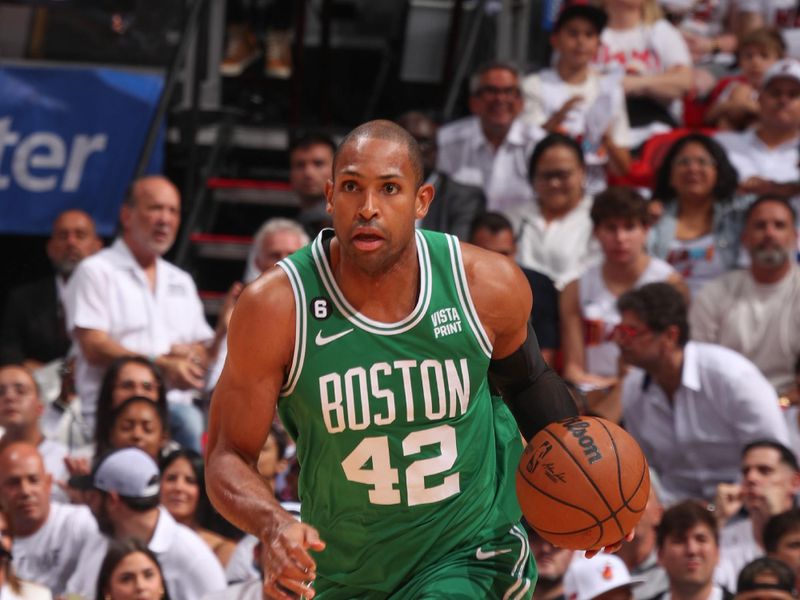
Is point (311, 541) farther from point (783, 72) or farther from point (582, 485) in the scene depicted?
point (783, 72)

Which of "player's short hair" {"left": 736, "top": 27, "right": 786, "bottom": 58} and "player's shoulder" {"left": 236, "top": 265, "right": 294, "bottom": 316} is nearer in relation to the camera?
"player's shoulder" {"left": 236, "top": 265, "right": 294, "bottom": 316}

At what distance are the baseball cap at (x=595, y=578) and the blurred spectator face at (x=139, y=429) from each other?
212cm

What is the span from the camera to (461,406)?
425cm

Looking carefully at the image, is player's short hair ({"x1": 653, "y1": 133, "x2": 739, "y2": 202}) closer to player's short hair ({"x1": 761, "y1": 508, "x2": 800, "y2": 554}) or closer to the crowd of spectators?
the crowd of spectators

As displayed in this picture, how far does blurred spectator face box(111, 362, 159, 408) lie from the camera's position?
7664mm

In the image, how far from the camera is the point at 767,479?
7.22m

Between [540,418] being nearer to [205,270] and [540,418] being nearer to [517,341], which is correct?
[517,341]

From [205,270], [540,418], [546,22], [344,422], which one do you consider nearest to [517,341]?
[540,418]

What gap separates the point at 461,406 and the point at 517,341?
291 mm

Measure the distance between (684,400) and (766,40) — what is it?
402cm

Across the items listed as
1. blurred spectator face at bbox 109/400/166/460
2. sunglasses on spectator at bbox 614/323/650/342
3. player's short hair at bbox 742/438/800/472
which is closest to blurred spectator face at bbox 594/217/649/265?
sunglasses on spectator at bbox 614/323/650/342

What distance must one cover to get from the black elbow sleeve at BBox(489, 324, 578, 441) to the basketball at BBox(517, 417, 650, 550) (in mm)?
128

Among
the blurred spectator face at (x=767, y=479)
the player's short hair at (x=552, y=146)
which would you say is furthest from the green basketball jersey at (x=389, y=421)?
the player's short hair at (x=552, y=146)

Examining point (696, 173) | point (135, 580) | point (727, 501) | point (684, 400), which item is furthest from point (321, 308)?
point (696, 173)
